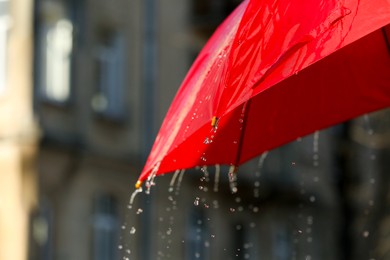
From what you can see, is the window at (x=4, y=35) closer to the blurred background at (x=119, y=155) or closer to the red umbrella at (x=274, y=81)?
the blurred background at (x=119, y=155)

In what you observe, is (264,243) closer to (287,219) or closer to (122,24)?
(287,219)

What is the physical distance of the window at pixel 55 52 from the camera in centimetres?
1645

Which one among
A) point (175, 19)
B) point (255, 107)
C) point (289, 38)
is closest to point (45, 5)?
point (175, 19)

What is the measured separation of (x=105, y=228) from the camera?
57.4 ft

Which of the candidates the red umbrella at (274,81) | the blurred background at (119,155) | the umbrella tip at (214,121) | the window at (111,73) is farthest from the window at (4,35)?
the umbrella tip at (214,121)

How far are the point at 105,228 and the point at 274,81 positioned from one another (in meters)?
13.5

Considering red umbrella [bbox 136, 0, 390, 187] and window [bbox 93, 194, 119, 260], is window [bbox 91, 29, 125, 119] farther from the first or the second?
red umbrella [bbox 136, 0, 390, 187]

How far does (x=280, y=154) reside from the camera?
2200 centimetres

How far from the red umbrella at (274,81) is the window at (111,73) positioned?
12.1 metres

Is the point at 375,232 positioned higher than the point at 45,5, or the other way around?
the point at 45,5

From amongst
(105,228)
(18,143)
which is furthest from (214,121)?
(105,228)

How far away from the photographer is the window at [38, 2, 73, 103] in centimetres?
1645

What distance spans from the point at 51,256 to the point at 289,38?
12385 mm

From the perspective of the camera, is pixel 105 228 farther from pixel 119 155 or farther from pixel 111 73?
pixel 111 73
